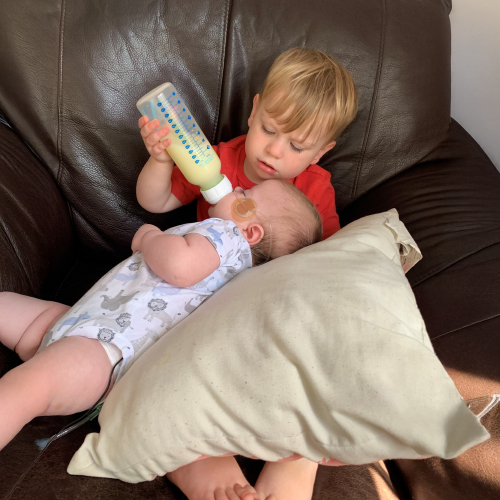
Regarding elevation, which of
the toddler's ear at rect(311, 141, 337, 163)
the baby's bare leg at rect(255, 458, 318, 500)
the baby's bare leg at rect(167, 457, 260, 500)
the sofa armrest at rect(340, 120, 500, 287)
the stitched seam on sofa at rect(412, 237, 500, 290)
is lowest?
the baby's bare leg at rect(255, 458, 318, 500)

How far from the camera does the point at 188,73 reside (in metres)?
1.17

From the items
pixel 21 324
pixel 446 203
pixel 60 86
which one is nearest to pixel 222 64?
pixel 60 86

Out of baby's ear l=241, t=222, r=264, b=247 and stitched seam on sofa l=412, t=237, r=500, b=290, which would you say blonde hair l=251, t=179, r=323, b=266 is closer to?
baby's ear l=241, t=222, r=264, b=247

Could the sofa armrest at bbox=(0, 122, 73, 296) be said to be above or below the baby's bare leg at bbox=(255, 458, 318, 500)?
above

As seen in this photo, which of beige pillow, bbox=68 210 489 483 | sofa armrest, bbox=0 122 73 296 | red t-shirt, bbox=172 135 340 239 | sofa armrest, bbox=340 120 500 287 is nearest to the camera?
beige pillow, bbox=68 210 489 483

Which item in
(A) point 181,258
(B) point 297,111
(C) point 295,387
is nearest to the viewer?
(C) point 295,387

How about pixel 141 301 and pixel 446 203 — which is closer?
pixel 141 301

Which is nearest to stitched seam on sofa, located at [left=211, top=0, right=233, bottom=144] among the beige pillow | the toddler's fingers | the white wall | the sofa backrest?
the sofa backrest

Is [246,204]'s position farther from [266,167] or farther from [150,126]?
[150,126]

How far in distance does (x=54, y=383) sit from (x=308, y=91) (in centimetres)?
80

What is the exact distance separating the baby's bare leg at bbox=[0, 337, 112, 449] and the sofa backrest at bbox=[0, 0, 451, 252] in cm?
52

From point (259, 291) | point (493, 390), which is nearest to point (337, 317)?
point (259, 291)

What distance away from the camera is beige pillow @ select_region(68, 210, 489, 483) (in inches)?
24.0

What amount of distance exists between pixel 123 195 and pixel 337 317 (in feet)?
2.56
